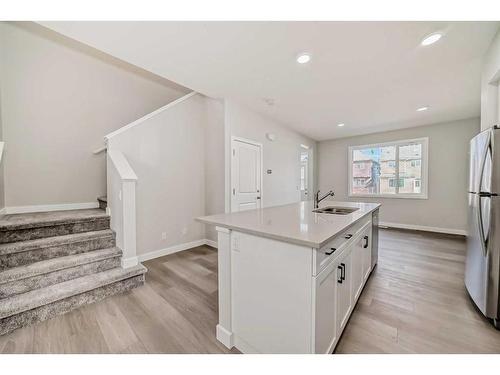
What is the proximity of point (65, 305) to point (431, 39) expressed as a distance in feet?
13.9

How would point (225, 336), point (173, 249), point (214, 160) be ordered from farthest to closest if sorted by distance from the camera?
point (214, 160)
point (173, 249)
point (225, 336)

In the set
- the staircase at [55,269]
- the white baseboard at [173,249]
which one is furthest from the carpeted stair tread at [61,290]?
the white baseboard at [173,249]

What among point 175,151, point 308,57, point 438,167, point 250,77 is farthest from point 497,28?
point 175,151

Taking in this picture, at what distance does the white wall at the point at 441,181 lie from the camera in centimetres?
439

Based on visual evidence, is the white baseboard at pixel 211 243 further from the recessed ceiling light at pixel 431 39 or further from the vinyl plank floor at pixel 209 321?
the recessed ceiling light at pixel 431 39

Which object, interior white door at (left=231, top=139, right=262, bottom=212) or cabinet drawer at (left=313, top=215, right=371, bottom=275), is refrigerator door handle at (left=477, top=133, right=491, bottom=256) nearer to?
cabinet drawer at (left=313, top=215, right=371, bottom=275)

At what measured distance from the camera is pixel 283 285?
1198 mm

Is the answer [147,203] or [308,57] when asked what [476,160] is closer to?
[308,57]

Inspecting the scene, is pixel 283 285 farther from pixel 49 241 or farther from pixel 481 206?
pixel 49 241

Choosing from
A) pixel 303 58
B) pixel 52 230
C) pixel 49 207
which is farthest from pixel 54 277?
pixel 303 58

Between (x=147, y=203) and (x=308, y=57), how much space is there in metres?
2.97

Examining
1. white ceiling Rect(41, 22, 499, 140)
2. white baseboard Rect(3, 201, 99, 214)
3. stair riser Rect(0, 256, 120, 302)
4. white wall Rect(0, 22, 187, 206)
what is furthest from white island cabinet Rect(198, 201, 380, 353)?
white wall Rect(0, 22, 187, 206)

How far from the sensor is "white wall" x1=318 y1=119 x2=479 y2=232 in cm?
439
